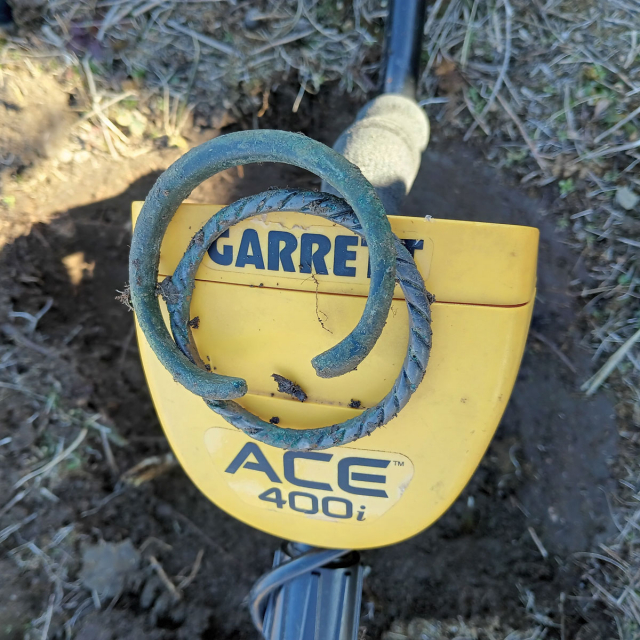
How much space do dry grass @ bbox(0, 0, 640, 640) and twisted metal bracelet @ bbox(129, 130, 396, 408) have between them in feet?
2.61

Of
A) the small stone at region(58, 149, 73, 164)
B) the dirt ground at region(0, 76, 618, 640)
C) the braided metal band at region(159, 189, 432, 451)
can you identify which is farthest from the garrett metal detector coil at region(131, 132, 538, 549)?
the small stone at region(58, 149, 73, 164)

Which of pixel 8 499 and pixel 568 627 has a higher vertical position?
pixel 8 499

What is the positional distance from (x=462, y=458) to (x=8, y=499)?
1.29 meters

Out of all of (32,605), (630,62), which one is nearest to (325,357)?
(630,62)

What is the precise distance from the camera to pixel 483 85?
4.62 ft

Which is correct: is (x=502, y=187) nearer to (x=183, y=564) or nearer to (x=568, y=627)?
(x=568, y=627)

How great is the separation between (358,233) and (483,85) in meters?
0.93

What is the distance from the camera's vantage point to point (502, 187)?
56.4 inches

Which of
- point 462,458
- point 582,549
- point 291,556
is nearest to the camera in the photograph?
point 462,458

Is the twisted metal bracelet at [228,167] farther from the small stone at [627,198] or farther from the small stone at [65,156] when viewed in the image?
the small stone at [627,198]

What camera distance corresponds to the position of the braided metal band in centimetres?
76

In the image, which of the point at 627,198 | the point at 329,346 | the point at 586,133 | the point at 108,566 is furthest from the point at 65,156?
the point at 627,198

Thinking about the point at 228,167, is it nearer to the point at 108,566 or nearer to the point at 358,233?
the point at 358,233

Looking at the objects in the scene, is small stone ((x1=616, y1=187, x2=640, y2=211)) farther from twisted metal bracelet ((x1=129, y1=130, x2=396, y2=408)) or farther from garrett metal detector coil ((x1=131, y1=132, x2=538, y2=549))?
twisted metal bracelet ((x1=129, y1=130, x2=396, y2=408))
